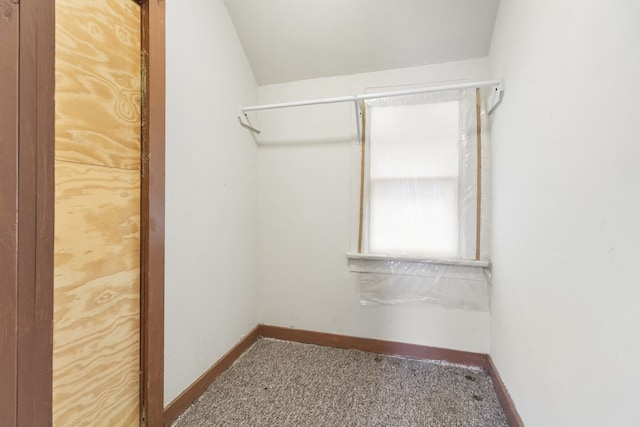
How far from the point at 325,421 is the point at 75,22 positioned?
184cm

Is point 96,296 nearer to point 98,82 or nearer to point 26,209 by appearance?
point 26,209

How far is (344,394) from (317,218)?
108cm

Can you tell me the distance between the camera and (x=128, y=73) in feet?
3.41

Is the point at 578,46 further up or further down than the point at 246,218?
further up

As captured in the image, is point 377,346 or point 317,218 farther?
point 317,218

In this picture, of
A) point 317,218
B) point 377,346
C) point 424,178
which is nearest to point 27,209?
point 317,218

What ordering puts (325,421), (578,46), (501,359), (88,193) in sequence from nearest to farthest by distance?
(578,46) < (88,193) < (325,421) < (501,359)

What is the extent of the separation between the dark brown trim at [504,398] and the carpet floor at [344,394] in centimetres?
4

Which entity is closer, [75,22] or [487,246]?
[75,22]

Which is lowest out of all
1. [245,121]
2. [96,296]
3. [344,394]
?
[344,394]

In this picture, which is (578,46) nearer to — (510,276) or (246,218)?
A: (510,276)

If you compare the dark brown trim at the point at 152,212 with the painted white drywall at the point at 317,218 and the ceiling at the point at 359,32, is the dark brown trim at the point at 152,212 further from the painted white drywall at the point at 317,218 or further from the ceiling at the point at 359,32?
the painted white drywall at the point at 317,218

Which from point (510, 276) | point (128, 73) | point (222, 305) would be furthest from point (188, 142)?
point (510, 276)

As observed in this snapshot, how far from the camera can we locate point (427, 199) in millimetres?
1708
